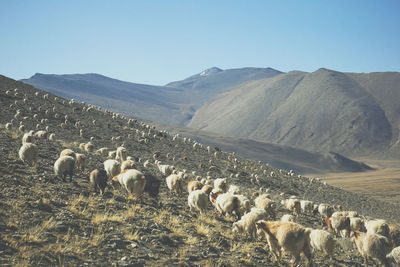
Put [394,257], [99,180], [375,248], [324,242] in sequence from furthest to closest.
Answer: [99,180]
[375,248]
[394,257]
[324,242]

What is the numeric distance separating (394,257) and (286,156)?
12399cm

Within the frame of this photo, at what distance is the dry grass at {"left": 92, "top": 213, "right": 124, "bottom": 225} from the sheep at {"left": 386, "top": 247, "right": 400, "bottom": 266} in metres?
8.90

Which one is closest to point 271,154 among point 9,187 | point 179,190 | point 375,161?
point 375,161

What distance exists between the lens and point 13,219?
807 centimetres

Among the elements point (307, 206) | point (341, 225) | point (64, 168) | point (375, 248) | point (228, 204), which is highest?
point (64, 168)

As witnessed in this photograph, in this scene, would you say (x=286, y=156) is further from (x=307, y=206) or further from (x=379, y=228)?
(x=379, y=228)

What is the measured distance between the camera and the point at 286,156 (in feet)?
429

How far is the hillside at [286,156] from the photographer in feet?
390

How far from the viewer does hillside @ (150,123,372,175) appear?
11887cm

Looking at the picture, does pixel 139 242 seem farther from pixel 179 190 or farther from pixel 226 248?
pixel 179 190

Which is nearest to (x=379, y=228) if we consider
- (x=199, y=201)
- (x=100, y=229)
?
(x=199, y=201)

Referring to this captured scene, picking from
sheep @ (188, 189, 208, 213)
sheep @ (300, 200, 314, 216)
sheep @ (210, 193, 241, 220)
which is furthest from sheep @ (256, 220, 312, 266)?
sheep @ (300, 200, 314, 216)

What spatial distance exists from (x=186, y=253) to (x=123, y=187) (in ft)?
21.6

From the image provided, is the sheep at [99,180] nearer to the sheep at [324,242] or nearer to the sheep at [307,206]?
the sheep at [324,242]
